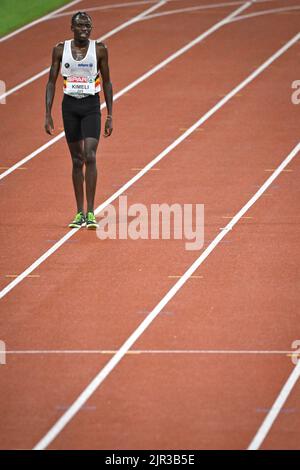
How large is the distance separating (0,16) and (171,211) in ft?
35.0

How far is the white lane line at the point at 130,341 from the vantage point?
7149 mm

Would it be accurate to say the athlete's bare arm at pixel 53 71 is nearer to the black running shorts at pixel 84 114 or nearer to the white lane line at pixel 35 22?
the black running shorts at pixel 84 114

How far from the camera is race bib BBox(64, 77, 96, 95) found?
37.0 feet

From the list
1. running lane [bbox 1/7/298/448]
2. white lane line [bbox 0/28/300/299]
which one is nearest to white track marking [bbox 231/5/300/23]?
white lane line [bbox 0/28/300/299]

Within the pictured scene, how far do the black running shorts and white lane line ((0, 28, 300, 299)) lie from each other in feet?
3.16

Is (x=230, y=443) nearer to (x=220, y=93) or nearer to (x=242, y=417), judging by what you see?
(x=242, y=417)

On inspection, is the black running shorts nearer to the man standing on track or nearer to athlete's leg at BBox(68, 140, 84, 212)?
the man standing on track

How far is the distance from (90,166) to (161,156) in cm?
286

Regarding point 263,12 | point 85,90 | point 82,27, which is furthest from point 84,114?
point 263,12

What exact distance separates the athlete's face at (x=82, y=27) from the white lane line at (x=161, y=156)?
5.93 ft

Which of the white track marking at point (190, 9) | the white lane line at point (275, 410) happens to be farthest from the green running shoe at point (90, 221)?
the white track marking at point (190, 9)

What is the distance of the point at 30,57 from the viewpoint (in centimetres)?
1909

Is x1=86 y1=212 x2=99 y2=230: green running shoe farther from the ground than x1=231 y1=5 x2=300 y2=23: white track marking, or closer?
closer

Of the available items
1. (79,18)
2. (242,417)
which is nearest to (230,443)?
(242,417)
